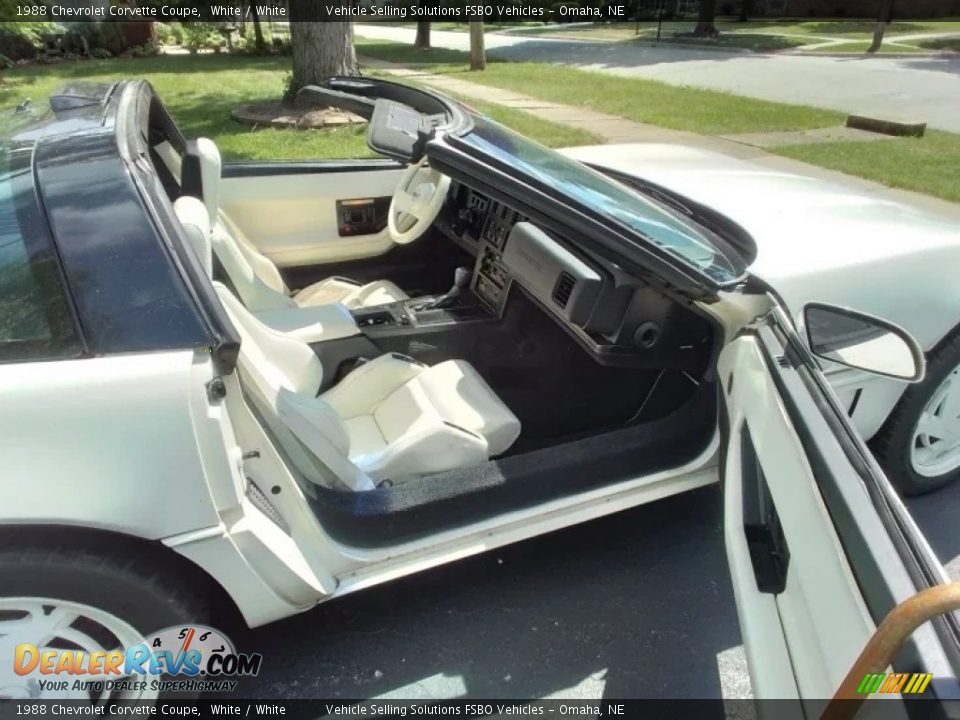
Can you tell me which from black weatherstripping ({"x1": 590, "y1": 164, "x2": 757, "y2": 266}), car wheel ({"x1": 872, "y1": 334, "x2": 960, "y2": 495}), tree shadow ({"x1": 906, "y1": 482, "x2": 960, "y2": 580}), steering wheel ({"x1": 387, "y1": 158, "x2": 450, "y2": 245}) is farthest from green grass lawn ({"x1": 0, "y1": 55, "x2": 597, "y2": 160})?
tree shadow ({"x1": 906, "y1": 482, "x2": 960, "y2": 580})

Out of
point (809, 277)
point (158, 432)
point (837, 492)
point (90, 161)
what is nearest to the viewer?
point (837, 492)

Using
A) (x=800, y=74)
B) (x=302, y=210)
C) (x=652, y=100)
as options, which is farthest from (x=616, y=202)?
(x=800, y=74)

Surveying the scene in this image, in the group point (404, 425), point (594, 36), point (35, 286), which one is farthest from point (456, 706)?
point (594, 36)

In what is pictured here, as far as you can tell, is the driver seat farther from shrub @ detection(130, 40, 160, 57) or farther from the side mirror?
shrub @ detection(130, 40, 160, 57)

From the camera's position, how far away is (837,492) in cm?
119

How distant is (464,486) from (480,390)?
0.48 m

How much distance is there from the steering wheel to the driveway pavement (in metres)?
9.40

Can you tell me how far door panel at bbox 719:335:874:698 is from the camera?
112 cm

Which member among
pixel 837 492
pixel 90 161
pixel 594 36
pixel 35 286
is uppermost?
pixel 90 161

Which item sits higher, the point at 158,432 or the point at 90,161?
the point at 90,161

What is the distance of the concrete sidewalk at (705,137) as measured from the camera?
6527mm

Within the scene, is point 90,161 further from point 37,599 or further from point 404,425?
point 404,425

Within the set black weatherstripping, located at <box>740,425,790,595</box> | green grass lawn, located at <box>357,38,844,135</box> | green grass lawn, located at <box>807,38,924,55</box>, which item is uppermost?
black weatherstripping, located at <box>740,425,790,595</box>

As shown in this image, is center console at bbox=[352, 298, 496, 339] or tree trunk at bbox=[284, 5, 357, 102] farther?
tree trunk at bbox=[284, 5, 357, 102]
